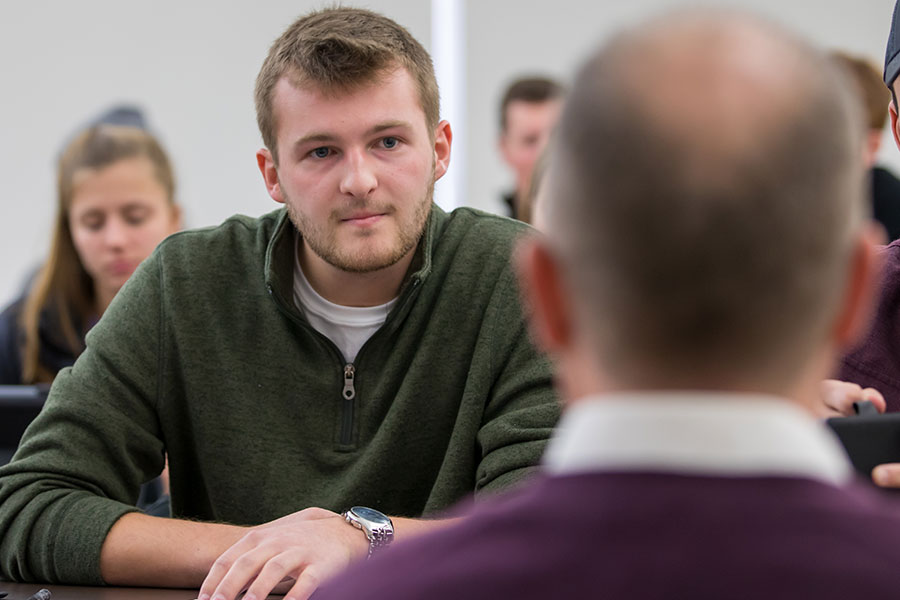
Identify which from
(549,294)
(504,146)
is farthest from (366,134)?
(504,146)

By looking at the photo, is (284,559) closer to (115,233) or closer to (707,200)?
(707,200)

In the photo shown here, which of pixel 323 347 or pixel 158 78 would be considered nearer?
pixel 323 347

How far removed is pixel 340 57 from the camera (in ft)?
5.35

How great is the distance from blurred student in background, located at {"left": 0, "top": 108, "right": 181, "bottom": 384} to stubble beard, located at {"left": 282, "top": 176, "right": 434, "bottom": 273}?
4.13ft

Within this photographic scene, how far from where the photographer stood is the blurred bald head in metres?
0.53

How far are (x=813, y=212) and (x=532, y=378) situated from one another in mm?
1050

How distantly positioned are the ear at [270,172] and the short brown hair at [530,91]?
289 centimetres

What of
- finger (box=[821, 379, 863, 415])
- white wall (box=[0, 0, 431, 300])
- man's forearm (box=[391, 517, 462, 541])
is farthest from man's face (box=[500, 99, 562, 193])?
man's forearm (box=[391, 517, 462, 541])

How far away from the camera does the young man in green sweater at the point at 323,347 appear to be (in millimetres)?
1614

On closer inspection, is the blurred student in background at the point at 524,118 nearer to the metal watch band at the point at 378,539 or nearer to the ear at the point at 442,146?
the ear at the point at 442,146

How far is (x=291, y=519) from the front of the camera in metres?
1.38

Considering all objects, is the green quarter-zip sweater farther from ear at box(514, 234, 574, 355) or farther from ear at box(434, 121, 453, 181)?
ear at box(514, 234, 574, 355)

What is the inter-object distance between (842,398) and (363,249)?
0.71m

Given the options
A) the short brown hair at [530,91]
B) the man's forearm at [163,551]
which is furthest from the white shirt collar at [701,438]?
the short brown hair at [530,91]
